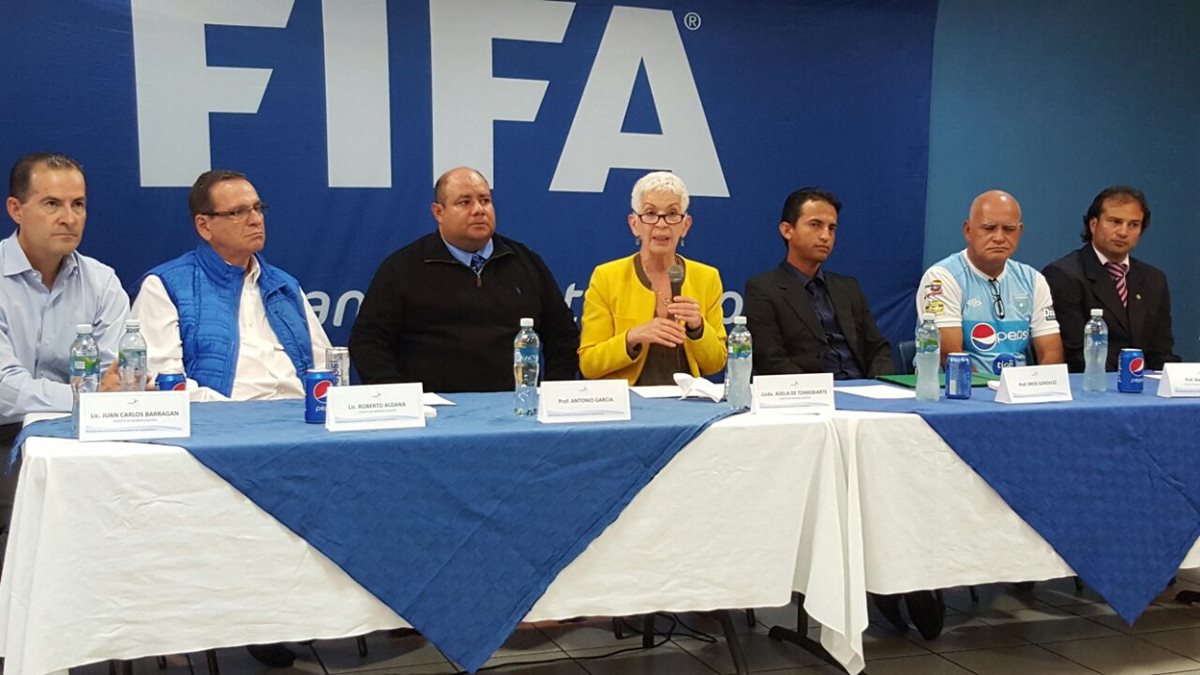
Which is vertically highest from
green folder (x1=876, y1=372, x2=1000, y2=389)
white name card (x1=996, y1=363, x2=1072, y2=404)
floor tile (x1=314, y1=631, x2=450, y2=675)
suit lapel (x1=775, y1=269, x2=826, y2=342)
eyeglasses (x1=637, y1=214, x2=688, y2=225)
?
eyeglasses (x1=637, y1=214, x2=688, y2=225)

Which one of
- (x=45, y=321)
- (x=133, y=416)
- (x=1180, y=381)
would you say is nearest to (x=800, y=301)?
(x=1180, y=381)

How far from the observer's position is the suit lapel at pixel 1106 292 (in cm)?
373

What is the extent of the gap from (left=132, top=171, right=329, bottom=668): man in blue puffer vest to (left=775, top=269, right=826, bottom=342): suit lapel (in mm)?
1451

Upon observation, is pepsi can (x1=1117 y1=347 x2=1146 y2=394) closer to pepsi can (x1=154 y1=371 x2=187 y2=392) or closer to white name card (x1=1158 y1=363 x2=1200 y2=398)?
white name card (x1=1158 y1=363 x2=1200 y2=398)

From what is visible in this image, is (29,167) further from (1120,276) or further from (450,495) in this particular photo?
(1120,276)

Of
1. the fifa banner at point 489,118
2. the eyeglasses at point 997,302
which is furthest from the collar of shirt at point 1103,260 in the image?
the fifa banner at point 489,118

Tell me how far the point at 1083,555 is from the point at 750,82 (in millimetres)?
2387

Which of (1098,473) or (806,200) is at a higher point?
(806,200)

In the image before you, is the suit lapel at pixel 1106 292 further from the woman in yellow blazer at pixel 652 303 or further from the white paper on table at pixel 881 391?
the woman in yellow blazer at pixel 652 303

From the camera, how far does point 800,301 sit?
3322mm

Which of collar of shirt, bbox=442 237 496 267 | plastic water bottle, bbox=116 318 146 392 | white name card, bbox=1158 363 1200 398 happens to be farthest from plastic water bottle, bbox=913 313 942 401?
→ plastic water bottle, bbox=116 318 146 392

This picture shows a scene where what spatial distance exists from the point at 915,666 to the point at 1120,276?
1889 millimetres

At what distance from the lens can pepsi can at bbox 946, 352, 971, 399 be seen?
2592mm

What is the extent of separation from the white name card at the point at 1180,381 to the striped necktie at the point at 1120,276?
115cm
